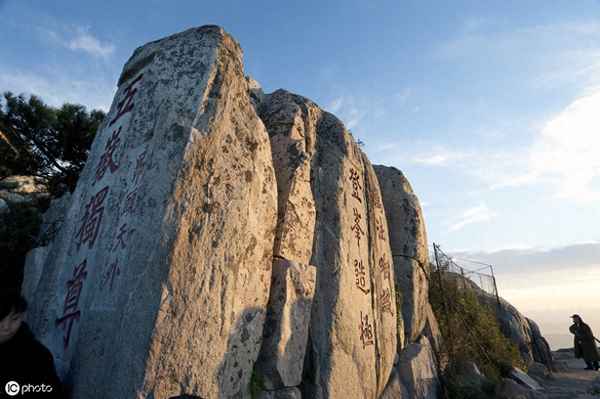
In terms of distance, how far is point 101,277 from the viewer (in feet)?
13.5

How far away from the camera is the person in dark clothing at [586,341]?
43.5 ft

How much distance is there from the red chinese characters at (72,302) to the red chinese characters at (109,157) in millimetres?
1176

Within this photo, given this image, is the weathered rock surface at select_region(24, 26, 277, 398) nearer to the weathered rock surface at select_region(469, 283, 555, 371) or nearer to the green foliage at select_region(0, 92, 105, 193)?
the green foliage at select_region(0, 92, 105, 193)

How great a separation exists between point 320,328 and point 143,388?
2.78m

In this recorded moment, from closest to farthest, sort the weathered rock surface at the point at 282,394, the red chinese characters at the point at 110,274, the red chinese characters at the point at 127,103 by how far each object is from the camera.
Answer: the red chinese characters at the point at 110,274 → the weathered rock surface at the point at 282,394 → the red chinese characters at the point at 127,103

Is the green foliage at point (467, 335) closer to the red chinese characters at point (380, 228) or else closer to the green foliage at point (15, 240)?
the red chinese characters at point (380, 228)

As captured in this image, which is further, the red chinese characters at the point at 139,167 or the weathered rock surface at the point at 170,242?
the red chinese characters at the point at 139,167

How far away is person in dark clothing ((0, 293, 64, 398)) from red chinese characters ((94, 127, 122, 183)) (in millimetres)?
1972

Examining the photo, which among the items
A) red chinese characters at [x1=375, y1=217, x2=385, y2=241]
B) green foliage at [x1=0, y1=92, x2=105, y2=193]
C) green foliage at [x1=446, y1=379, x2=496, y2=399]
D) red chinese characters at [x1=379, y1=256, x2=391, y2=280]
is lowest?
green foliage at [x1=446, y1=379, x2=496, y2=399]

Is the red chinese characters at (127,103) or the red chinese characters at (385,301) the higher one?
the red chinese characters at (127,103)

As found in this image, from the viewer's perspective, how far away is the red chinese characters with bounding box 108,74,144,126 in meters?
5.27

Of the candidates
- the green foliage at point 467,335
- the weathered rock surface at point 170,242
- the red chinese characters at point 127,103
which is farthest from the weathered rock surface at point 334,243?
the green foliage at point 467,335

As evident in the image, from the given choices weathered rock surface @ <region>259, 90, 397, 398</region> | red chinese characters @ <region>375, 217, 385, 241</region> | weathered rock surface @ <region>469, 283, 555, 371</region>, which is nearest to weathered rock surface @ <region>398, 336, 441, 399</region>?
weathered rock surface @ <region>259, 90, 397, 398</region>

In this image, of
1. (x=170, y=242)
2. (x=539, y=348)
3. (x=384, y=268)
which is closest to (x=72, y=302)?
(x=170, y=242)
